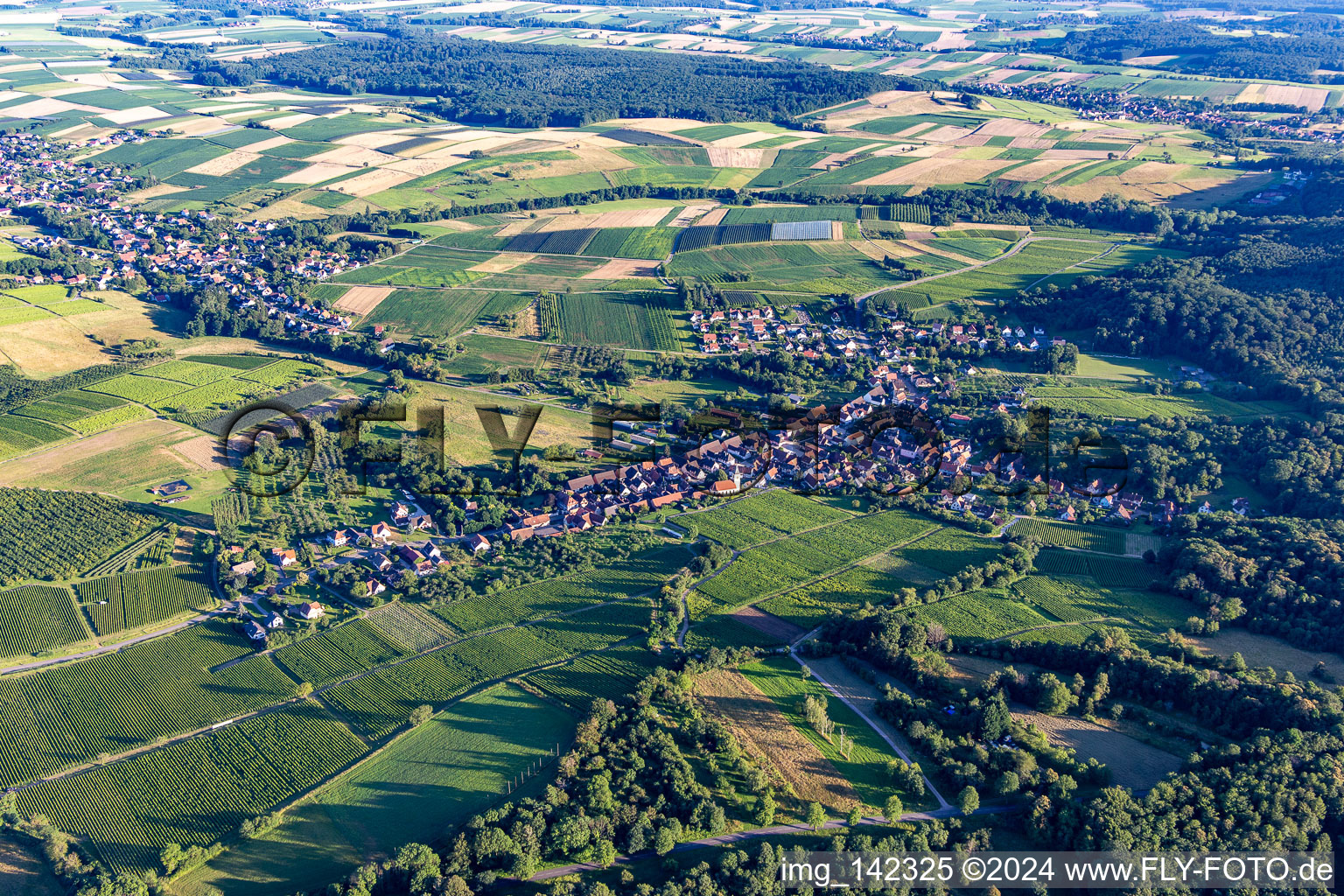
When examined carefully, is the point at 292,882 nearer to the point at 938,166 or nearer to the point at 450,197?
the point at 450,197

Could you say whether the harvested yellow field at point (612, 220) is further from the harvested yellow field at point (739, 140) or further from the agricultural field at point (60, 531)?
the agricultural field at point (60, 531)

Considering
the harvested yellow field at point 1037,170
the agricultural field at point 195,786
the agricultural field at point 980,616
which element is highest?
the harvested yellow field at point 1037,170

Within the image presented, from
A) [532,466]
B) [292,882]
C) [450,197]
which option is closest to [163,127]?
[450,197]

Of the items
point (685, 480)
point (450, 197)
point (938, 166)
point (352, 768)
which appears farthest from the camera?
point (938, 166)

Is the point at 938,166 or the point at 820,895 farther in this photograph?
the point at 938,166

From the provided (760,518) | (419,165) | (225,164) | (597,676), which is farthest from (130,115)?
(597,676)

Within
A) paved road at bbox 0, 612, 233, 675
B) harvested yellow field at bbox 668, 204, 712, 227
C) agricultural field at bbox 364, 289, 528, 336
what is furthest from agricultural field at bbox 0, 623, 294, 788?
harvested yellow field at bbox 668, 204, 712, 227

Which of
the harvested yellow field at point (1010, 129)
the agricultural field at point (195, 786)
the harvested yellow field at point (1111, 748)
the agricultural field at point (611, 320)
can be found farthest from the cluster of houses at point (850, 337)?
the harvested yellow field at point (1010, 129)
